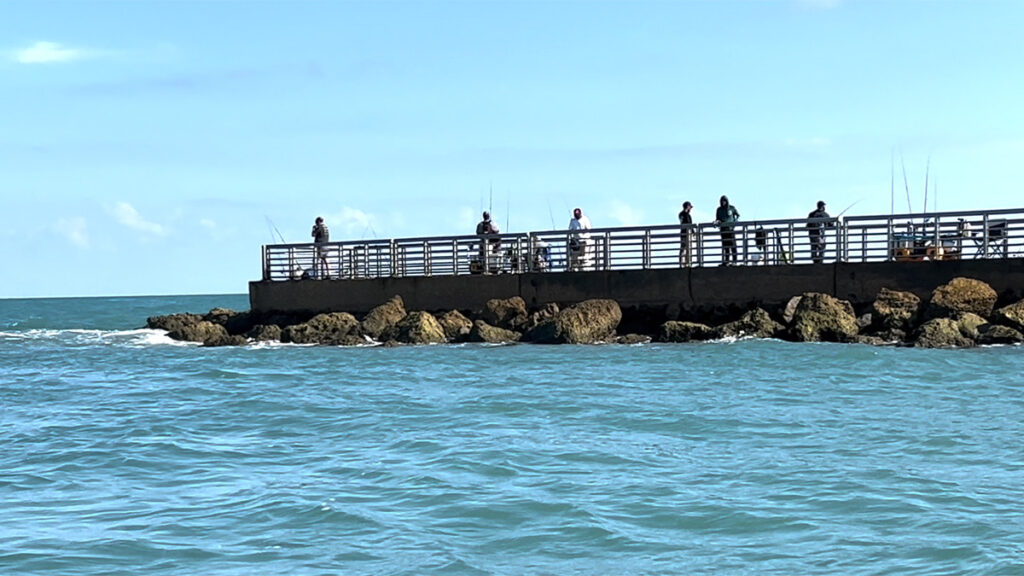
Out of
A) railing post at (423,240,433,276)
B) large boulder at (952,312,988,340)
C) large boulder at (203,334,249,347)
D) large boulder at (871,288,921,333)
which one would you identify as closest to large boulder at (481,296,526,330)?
railing post at (423,240,433,276)

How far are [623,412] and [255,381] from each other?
7.08 meters

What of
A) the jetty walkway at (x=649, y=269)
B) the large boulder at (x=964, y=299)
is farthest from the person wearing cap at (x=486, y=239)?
the large boulder at (x=964, y=299)

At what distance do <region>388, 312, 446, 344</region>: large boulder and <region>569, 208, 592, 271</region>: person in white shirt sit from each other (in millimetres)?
3300

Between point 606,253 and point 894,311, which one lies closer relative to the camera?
point 894,311

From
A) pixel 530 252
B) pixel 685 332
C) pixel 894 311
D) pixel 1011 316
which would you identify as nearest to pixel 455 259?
pixel 530 252

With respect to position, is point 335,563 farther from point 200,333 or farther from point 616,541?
point 200,333

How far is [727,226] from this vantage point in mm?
26938

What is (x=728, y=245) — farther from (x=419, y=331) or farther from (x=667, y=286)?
(x=419, y=331)

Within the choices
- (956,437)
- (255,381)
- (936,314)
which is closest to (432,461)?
(956,437)

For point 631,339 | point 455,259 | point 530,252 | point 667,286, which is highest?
→ point 530,252

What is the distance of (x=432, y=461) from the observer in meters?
11.7

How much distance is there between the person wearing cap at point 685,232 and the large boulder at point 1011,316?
6.39 m

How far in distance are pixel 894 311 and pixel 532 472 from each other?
583 inches

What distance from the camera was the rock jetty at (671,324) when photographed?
23188 mm
